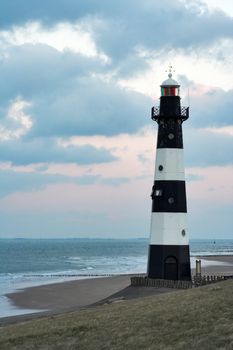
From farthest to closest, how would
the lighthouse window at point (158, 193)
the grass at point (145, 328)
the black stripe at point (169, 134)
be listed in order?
1. the black stripe at point (169, 134)
2. the lighthouse window at point (158, 193)
3. the grass at point (145, 328)

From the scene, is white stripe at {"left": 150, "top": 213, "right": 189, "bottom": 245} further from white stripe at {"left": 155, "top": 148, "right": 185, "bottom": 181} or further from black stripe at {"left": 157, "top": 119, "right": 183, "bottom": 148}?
black stripe at {"left": 157, "top": 119, "right": 183, "bottom": 148}

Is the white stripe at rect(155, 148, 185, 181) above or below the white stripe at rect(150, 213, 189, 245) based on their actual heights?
above

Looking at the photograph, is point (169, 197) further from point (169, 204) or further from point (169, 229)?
point (169, 229)

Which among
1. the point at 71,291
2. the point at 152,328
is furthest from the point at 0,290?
the point at 152,328

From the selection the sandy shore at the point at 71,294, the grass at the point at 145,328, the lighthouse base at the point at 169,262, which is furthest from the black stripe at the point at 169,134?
the grass at the point at 145,328

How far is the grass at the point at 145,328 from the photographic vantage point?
57.3ft

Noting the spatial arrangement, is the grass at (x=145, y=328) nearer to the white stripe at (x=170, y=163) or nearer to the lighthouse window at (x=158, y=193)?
the lighthouse window at (x=158, y=193)

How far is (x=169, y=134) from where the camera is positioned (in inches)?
1330

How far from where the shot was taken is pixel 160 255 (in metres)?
33.4

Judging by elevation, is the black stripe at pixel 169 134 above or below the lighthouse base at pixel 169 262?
above

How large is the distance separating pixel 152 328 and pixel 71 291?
33.1m

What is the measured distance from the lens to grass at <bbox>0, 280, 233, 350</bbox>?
17.5m

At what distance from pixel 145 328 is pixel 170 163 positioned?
1536 centimetres

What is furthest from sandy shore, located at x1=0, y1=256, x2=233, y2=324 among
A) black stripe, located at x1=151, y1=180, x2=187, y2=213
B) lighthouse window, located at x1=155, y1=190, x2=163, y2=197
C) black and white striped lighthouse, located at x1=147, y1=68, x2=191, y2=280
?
lighthouse window, located at x1=155, y1=190, x2=163, y2=197
